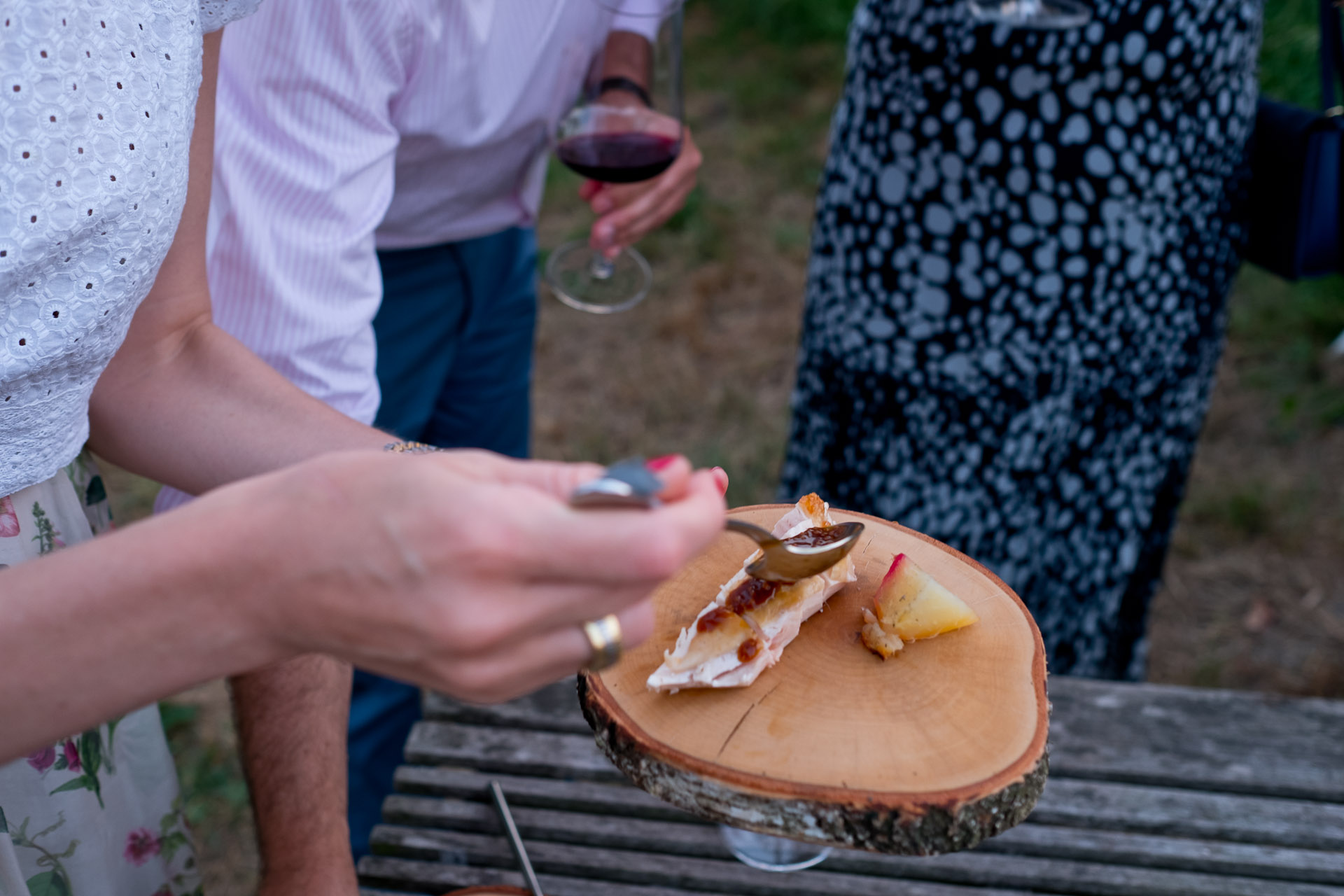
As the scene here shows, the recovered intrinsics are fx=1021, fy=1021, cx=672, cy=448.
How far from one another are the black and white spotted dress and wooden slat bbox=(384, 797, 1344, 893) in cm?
73

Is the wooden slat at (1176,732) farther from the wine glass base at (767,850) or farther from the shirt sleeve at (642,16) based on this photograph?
the shirt sleeve at (642,16)

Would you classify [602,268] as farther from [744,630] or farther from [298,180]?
[744,630]

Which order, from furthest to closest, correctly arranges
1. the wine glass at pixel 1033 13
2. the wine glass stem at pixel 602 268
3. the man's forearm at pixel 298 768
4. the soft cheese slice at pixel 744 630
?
the wine glass stem at pixel 602 268 → the wine glass at pixel 1033 13 → the man's forearm at pixel 298 768 → the soft cheese slice at pixel 744 630

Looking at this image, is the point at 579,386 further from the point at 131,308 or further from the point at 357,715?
the point at 131,308

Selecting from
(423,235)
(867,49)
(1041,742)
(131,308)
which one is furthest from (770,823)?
(867,49)

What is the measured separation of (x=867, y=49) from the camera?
180 centimetres

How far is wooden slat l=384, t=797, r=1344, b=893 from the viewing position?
1.29 metres

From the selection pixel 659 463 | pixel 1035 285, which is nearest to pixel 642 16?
pixel 1035 285

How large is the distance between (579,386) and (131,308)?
9.25ft

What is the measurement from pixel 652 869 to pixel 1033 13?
137 cm

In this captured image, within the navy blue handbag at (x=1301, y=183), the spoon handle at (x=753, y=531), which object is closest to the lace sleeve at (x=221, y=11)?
the spoon handle at (x=753, y=531)

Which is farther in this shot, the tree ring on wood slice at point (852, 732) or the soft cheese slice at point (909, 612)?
the soft cheese slice at point (909, 612)

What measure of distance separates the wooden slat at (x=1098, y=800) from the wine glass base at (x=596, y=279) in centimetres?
96

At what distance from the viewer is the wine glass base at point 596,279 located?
2170mm
